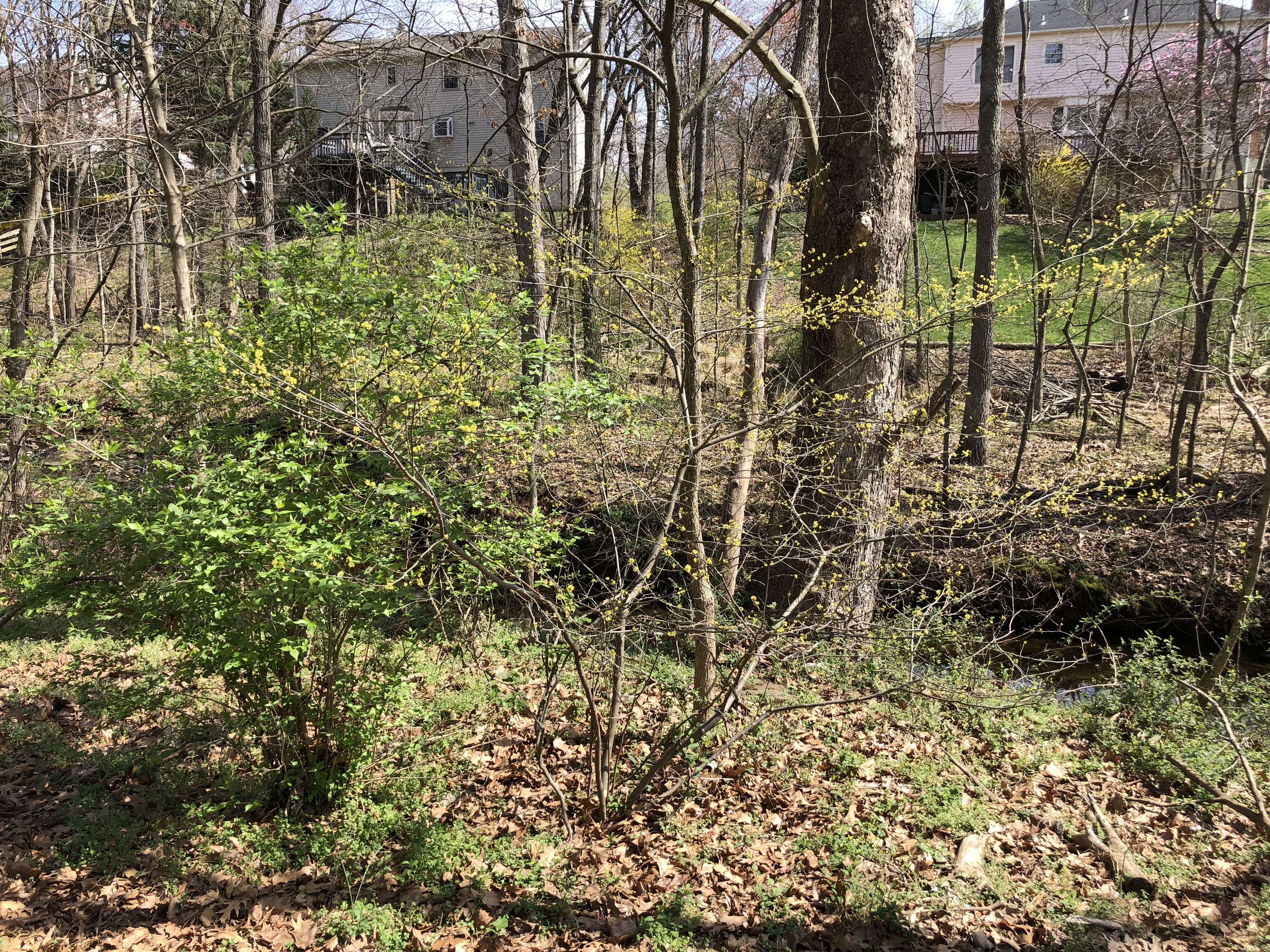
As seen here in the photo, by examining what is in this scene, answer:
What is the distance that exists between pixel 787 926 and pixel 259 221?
513 inches

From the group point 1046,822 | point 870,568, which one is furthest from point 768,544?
point 1046,822

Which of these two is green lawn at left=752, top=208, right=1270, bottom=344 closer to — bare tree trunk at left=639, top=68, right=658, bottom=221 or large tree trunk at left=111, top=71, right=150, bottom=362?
bare tree trunk at left=639, top=68, right=658, bottom=221

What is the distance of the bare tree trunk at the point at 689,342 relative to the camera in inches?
176

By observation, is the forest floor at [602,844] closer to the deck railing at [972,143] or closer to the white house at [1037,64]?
the deck railing at [972,143]

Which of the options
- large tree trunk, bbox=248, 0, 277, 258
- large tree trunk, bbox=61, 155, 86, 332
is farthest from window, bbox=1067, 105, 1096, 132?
large tree trunk, bbox=61, 155, 86, 332

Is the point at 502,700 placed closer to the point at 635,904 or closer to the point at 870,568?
the point at 635,904

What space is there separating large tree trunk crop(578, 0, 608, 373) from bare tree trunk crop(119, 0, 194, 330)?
12.7 feet

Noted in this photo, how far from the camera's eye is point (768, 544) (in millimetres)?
5574

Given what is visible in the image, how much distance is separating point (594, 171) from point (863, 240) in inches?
270

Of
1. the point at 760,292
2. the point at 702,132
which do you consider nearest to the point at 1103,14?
the point at 702,132

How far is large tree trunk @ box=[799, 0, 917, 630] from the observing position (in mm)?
6621

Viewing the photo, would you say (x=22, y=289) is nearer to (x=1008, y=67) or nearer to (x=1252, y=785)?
(x=1252, y=785)

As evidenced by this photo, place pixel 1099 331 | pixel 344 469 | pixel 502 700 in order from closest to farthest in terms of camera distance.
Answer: pixel 344 469, pixel 502 700, pixel 1099 331

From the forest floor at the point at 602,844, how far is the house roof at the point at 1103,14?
8.52 meters
